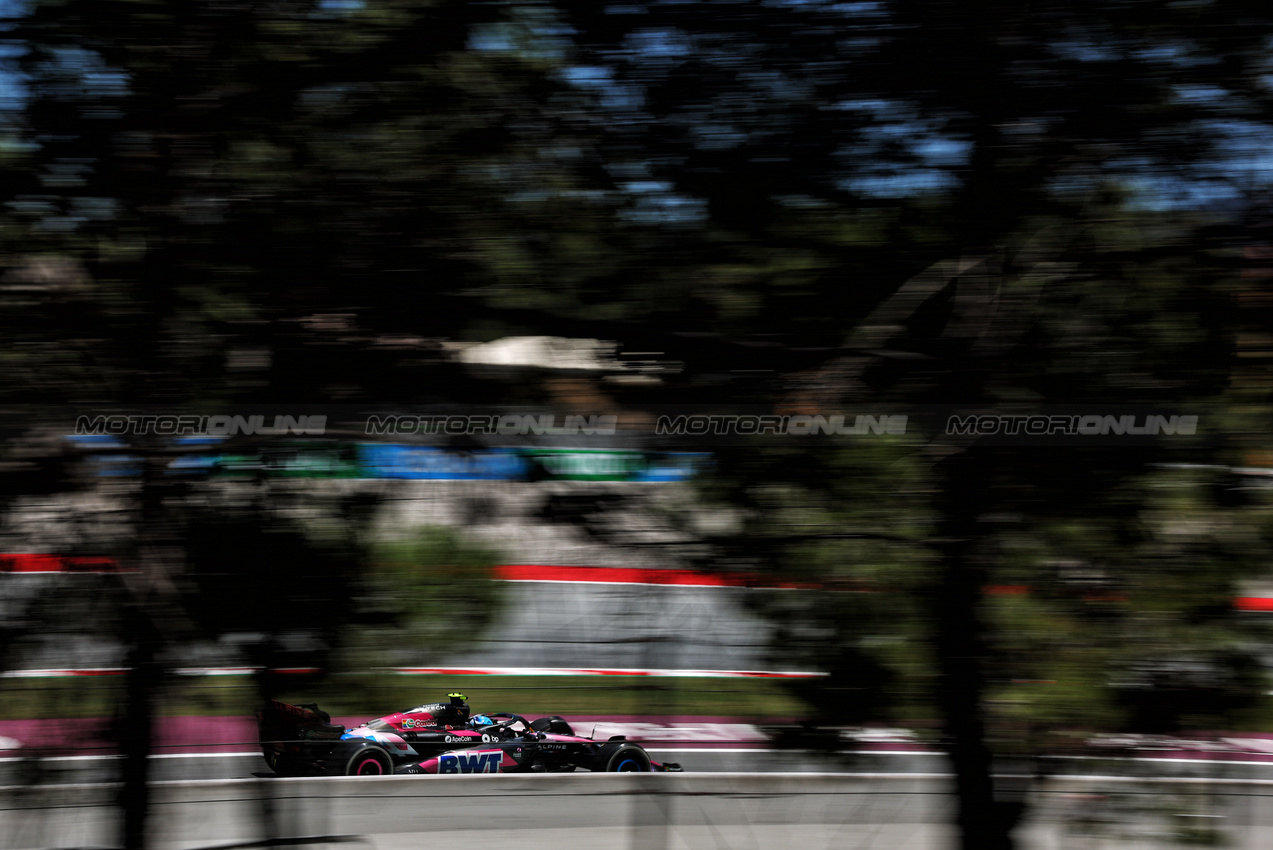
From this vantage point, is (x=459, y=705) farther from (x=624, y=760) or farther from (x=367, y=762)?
(x=624, y=760)

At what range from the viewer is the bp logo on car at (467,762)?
7105 mm

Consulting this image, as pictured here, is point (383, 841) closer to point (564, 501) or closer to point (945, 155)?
point (564, 501)

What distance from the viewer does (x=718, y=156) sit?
78.9 inches

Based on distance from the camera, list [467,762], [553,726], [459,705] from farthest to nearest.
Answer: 1. [467,762]
2. [553,726]
3. [459,705]

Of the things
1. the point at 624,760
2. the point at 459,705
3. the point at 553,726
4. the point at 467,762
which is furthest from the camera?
the point at 467,762

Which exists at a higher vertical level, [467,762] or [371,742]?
[371,742]

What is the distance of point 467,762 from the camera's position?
7.40m

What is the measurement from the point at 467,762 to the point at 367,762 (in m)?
5.34

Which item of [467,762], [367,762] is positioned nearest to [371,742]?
[367,762]

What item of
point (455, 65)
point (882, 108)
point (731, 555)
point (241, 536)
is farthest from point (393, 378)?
point (882, 108)

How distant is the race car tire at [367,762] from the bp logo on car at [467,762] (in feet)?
15.5

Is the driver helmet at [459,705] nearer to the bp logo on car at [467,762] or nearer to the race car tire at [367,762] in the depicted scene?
the race car tire at [367,762]

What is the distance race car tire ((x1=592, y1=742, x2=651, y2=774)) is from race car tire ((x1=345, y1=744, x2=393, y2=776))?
24.2 inches

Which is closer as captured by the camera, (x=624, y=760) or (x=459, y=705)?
(x=624, y=760)
